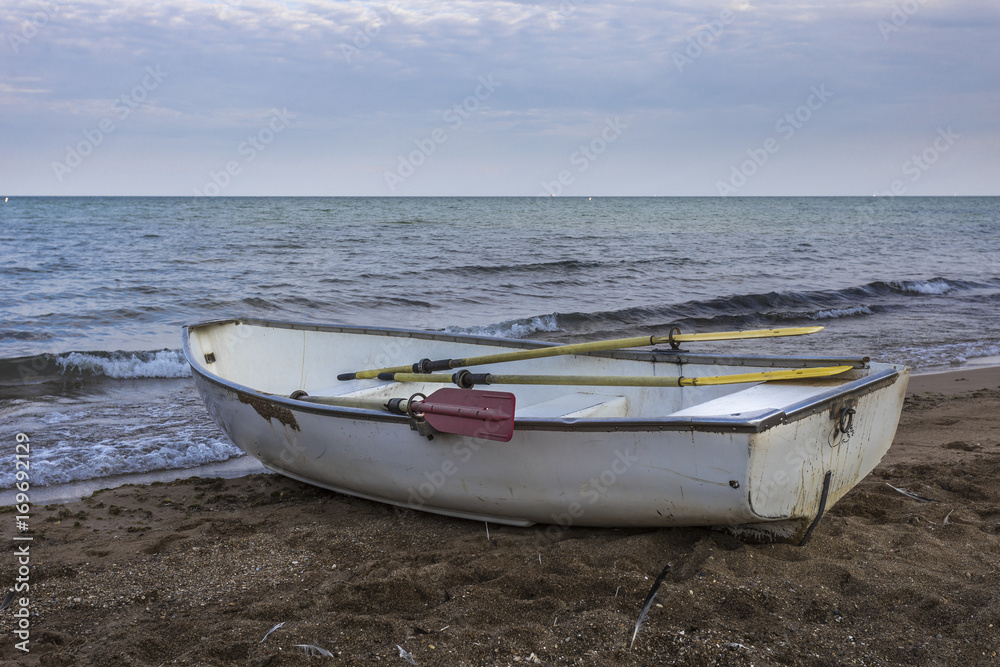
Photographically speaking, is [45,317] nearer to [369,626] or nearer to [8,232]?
[369,626]

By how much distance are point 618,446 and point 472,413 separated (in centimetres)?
72

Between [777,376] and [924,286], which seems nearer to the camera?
[777,376]

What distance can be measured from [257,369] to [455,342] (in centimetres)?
186

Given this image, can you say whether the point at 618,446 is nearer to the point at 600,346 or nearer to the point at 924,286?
the point at 600,346

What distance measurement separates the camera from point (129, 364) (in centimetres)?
854

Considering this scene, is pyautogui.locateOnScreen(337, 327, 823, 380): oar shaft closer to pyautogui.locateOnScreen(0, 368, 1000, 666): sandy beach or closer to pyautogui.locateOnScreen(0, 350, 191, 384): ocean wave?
pyautogui.locateOnScreen(0, 368, 1000, 666): sandy beach

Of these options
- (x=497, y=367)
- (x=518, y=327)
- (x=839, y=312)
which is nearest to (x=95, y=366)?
(x=497, y=367)

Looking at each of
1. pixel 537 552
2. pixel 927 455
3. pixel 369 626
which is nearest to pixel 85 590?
pixel 369 626

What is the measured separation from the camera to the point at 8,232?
27.5 m

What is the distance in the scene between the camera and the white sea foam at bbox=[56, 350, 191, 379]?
8.40 meters

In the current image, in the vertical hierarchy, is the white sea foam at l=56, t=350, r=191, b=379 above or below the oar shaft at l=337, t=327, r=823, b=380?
below

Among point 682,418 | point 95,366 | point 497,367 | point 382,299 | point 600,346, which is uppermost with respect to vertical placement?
point 600,346

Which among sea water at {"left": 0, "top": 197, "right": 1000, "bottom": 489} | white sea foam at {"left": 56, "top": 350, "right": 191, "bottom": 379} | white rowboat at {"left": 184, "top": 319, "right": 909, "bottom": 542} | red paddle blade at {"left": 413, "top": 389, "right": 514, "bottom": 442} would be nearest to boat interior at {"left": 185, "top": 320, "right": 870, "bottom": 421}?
white rowboat at {"left": 184, "top": 319, "right": 909, "bottom": 542}

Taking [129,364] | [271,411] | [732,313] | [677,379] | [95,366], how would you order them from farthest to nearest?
[732,313]
[129,364]
[95,366]
[271,411]
[677,379]
